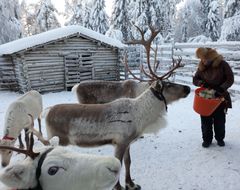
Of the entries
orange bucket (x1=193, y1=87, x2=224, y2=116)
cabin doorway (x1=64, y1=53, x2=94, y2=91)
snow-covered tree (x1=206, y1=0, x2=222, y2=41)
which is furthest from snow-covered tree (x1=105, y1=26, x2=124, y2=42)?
orange bucket (x1=193, y1=87, x2=224, y2=116)

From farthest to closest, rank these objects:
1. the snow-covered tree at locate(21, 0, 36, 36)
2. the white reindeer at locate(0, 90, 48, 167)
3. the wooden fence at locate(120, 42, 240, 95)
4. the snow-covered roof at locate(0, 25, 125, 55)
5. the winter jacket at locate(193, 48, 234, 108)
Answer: the snow-covered tree at locate(21, 0, 36, 36) → the snow-covered roof at locate(0, 25, 125, 55) → the wooden fence at locate(120, 42, 240, 95) → the winter jacket at locate(193, 48, 234, 108) → the white reindeer at locate(0, 90, 48, 167)

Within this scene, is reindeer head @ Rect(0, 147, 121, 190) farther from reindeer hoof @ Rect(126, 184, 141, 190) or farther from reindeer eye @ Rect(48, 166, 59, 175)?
reindeer hoof @ Rect(126, 184, 141, 190)

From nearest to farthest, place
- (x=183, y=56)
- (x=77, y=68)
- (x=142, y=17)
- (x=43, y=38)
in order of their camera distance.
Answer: (x=43, y=38) < (x=77, y=68) < (x=183, y=56) < (x=142, y=17)

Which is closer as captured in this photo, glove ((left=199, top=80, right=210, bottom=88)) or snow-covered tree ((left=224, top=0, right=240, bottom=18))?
glove ((left=199, top=80, right=210, bottom=88))

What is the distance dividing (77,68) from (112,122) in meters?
9.41

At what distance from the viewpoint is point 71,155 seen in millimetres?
1852

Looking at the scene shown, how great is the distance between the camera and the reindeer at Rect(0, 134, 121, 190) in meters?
1.67

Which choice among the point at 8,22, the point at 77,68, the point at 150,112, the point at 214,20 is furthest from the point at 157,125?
the point at 214,20

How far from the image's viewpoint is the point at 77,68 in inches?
510

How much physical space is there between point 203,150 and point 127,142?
1.90 m

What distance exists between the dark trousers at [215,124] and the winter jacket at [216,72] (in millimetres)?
214

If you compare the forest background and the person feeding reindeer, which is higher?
the forest background

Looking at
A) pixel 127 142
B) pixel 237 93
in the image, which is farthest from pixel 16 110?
pixel 237 93

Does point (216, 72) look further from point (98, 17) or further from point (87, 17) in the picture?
point (87, 17)
